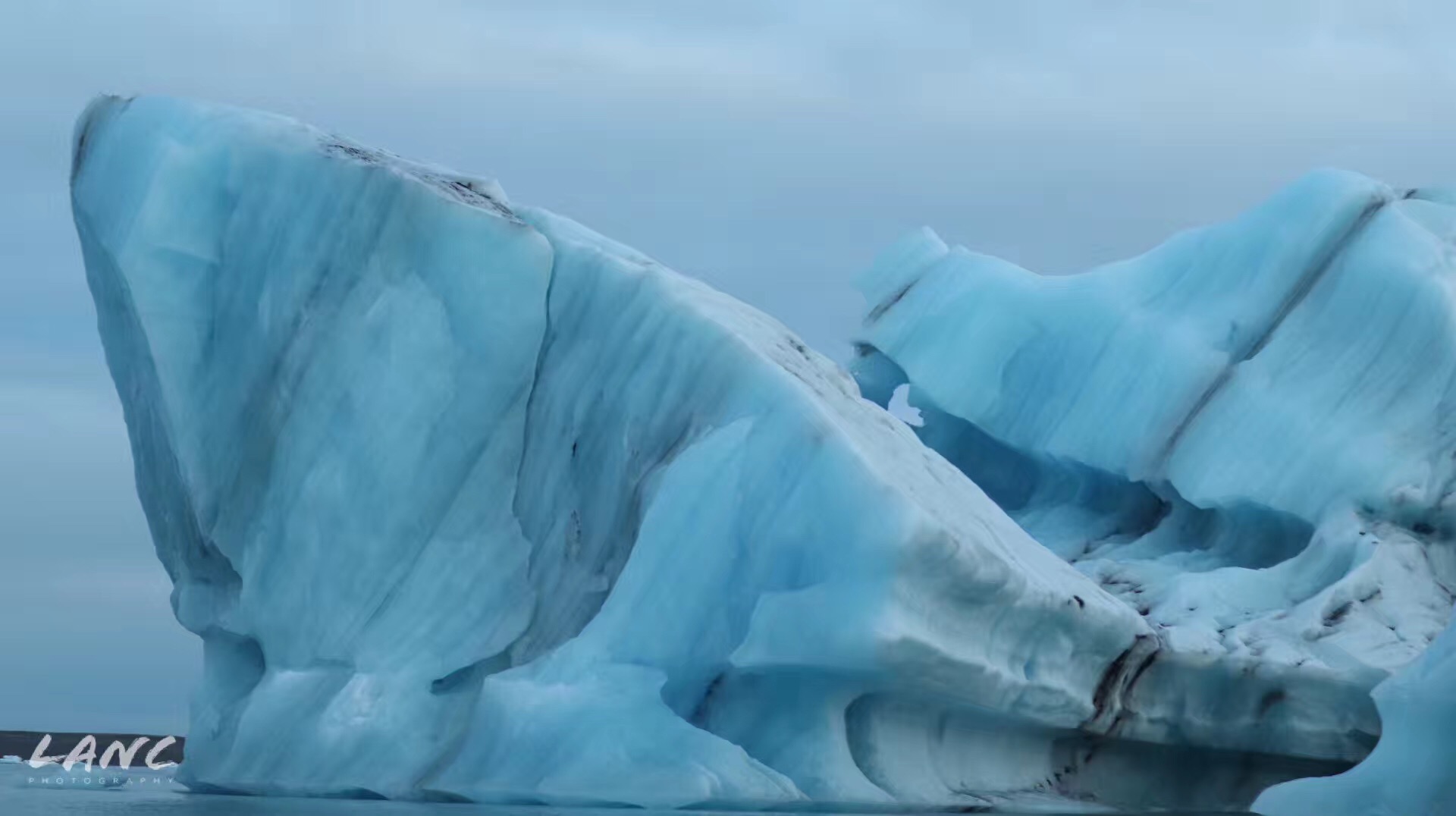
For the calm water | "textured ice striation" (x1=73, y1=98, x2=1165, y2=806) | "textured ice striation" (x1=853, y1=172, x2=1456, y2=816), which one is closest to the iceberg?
"textured ice striation" (x1=853, y1=172, x2=1456, y2=816)

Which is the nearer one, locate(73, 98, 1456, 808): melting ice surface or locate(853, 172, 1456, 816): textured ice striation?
locate(73, 98, 1456, 808): melting ice surface

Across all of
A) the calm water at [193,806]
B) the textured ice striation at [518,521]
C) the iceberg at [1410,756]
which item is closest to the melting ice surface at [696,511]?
the textured ice striation at [518,521]

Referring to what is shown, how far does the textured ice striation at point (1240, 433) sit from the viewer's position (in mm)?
11125

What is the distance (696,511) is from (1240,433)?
15.0 ft

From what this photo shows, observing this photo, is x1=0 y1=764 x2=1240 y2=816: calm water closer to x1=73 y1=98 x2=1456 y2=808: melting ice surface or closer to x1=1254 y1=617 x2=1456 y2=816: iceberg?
x1=73 y1=98 x2=1456 y2=808: melting ice surface

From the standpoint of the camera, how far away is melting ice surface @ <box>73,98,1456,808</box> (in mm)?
9703

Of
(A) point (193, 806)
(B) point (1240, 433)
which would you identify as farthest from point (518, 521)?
(B) point (1240, 433)

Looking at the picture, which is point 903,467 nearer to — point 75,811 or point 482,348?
point 482,348

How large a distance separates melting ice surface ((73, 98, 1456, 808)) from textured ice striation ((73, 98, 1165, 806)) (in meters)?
0.02

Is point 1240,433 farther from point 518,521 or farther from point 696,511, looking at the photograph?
point 518,521

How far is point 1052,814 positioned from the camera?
32.8 ft

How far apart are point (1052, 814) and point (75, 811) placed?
4.71 meters

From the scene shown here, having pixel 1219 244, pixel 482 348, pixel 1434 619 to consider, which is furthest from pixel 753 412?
pixel 1219 244

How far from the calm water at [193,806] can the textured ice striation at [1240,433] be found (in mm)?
1186
